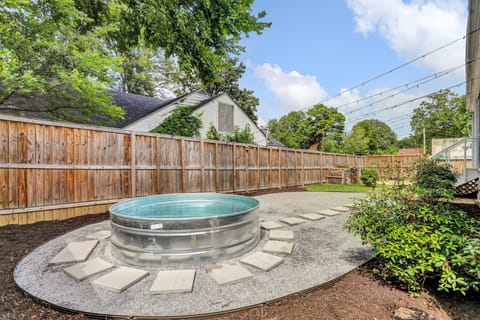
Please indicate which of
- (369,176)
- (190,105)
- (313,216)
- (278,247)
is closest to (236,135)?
(190,105)

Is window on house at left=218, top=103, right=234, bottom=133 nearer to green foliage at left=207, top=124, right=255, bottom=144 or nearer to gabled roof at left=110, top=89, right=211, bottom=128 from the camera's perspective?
green foliage at left=207, top=124, right=255, bottom=144

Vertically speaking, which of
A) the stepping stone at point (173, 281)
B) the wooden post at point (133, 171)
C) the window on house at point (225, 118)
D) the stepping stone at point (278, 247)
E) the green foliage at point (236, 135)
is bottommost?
the stepping stone at point (278, 247)

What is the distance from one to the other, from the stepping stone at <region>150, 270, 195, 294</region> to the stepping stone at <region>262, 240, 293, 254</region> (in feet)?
3.73

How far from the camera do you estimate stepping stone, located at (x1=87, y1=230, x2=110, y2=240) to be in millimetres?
3454

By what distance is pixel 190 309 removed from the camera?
5.78 feet

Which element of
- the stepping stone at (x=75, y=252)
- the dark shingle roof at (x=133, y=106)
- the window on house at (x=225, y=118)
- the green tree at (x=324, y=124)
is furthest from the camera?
the green tree at (x=324, y=124)

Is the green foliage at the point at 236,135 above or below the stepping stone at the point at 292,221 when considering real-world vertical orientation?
above

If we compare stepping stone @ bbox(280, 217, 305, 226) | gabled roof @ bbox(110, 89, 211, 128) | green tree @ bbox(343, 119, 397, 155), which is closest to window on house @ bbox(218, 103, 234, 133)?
gabled roof @ bbox(110, 89, 211, 128)

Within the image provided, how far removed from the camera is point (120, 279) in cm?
220

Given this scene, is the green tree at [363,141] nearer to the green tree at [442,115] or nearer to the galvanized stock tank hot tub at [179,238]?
the green tree at [442,115]

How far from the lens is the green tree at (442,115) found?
79.0ft

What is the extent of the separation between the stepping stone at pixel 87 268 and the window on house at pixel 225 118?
9.72 meters

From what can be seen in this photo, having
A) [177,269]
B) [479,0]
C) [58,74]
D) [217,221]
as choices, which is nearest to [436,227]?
[217,221]

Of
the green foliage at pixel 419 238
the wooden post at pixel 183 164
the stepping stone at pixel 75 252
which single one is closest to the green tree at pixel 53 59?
the wooden post at pixel 183 164
